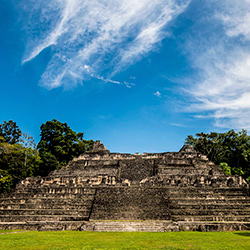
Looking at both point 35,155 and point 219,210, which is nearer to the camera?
point 219,210

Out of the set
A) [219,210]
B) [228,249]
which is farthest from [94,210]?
[228,249]

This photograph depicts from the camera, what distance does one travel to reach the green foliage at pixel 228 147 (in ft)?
119

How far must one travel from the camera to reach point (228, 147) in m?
39.1

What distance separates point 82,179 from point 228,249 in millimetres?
16885

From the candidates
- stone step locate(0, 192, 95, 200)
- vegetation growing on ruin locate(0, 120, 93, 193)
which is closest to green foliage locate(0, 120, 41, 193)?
vegetation growing on ruin locate(0, 120, 93, 193)

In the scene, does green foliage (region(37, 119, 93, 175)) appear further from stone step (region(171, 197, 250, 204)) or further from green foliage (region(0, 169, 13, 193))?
stone step (region(171, 197, 250, 204))

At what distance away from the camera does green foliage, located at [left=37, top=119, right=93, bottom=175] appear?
37116mm

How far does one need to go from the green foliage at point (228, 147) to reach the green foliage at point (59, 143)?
1995 cm

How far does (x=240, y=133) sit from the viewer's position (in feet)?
127

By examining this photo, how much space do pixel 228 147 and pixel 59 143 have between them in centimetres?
2712

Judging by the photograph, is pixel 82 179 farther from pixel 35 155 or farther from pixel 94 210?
pixel 35 155

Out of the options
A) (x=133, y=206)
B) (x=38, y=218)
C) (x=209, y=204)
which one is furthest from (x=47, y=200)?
(x=209, y=204)

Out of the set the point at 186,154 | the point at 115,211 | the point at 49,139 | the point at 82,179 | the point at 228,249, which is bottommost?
the point at 228,249

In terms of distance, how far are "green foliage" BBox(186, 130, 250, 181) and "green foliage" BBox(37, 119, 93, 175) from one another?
1995cm
